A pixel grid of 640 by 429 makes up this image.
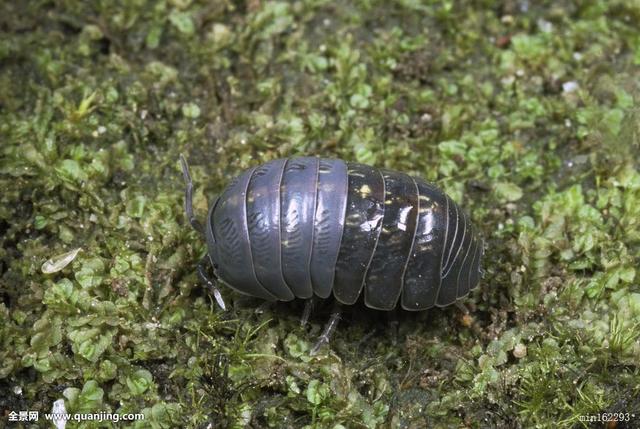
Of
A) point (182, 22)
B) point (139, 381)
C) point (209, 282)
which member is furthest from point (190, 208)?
point (182, 22)

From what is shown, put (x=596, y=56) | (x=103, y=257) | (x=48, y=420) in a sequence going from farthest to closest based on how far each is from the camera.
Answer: (x=596, y=56) → (x=103, y=257) → (x=48, y=420)

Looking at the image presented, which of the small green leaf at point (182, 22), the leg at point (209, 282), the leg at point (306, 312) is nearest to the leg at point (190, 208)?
the leg at point (209, 282)

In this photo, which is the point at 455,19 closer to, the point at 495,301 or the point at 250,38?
the point at 250,38

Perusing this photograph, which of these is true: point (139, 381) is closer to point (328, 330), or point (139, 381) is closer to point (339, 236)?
point (328, 330)

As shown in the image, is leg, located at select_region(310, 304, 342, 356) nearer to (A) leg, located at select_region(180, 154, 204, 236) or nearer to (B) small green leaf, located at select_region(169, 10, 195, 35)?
(A) leg, located at select_region(180, 154, 204, 236)

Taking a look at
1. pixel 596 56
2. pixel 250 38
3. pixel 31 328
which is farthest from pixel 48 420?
pixel 596 56

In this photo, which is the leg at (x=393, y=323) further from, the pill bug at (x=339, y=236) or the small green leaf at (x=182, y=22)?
the small green leaf at (x=182, y=22)
